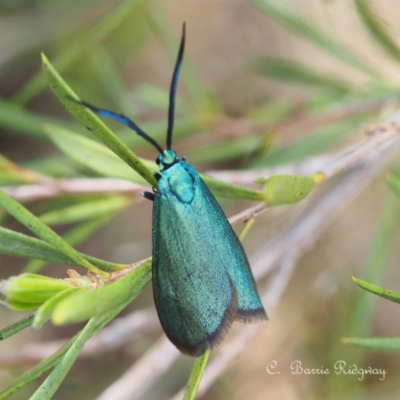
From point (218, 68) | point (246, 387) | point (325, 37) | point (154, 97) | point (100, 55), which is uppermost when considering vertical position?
point (218, 68)

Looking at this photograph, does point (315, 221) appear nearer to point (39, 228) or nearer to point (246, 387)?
point (39, 228)

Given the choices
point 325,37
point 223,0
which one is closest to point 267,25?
point 223,0

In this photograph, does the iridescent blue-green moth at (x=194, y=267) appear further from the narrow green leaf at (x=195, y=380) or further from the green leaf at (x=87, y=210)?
the green leaf at (x=87, y=210)

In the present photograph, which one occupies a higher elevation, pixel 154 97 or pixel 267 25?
pixel 267 25

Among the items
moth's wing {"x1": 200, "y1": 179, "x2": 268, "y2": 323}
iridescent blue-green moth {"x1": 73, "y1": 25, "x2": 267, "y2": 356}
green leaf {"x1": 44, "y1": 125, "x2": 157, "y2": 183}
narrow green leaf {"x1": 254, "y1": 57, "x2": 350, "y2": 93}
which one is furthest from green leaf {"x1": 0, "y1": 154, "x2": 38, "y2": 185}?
narrow green leaf {"x1": 254, "y1": 57, "x2": 350, "y2": 93}

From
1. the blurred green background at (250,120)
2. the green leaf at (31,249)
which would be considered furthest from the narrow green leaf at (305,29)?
the green leaf at (31,249)

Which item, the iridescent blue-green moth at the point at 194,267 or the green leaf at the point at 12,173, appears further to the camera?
the green leaf at the point at 12,173

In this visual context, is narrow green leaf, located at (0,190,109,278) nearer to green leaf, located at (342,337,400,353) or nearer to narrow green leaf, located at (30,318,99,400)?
narrow green leaf, located at (30,318,99,400)
